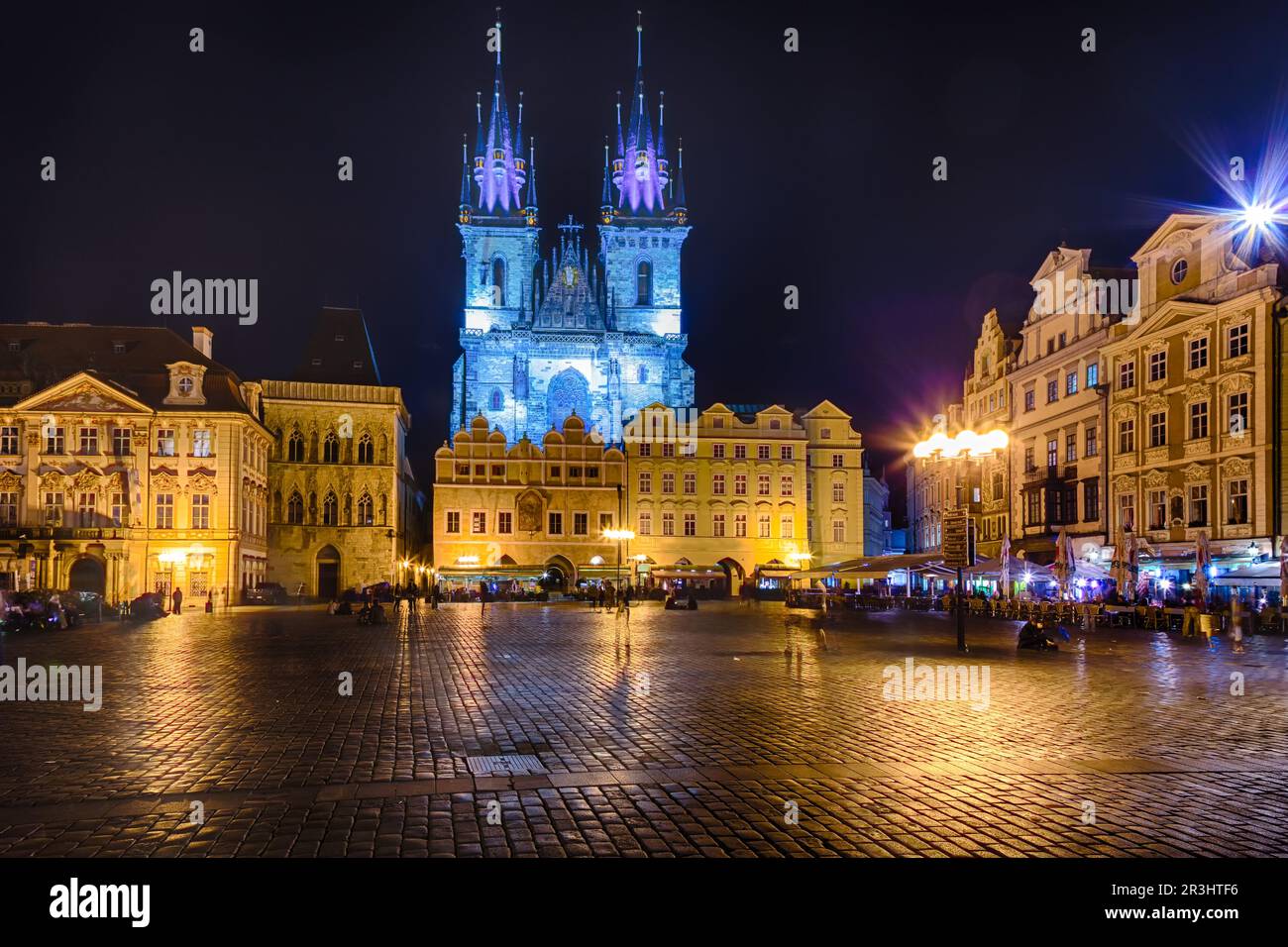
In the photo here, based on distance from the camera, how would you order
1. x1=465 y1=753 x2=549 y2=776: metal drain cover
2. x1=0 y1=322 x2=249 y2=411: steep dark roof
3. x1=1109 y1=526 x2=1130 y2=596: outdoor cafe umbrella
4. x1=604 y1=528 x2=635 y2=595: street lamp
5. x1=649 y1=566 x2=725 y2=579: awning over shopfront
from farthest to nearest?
x1=649 y1=566 x2=725 y2=579: awning over shopfront, x1=0 y1=322 x2=249 y2=411: steep dark roof, x1=604 y1=528 x2=635 y2=595: street lamp, x1=1109 y1=526 x2=1130 y2=596: outdoor cafe umbrella, x1=465 y1=753 x2=549 y2=776: metal drain cover

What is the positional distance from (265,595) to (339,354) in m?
20.1

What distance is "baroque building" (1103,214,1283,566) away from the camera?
113 feet

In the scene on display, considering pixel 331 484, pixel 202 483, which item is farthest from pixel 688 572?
pixel 202 483

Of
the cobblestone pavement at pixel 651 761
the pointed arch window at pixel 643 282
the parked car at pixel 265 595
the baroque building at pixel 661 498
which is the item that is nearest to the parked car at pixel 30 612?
the cobblestone pavement at pixel 651 761

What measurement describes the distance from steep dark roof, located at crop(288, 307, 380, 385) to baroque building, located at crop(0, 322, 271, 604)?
12.0 meters


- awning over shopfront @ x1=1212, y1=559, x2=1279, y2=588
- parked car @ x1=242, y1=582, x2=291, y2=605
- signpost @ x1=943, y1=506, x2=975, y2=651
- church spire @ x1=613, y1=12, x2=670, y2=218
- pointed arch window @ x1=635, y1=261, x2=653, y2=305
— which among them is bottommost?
parked car @ x1=242, y1=582, x2=291, y2=605

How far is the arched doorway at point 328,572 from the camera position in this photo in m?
64.7

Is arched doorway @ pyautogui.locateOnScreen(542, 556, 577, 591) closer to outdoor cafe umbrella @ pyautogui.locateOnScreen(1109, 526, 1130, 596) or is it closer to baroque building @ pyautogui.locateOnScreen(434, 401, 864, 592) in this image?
baroque building @ pyautogui.locateOnScreen(434, 401, 864, 592)

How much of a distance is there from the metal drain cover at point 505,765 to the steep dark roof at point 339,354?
60393 mm

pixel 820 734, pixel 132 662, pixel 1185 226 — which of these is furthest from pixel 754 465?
pixel 820 734

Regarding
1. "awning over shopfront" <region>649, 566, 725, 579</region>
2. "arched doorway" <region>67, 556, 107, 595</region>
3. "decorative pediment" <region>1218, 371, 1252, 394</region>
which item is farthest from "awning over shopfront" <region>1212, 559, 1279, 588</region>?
"arched doorway" <region>67, 556, 107, 595</region>

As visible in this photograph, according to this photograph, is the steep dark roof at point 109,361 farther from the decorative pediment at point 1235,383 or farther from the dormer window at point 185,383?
the decorative pediment at point 1235,383

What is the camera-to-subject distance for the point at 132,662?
1923 cm
